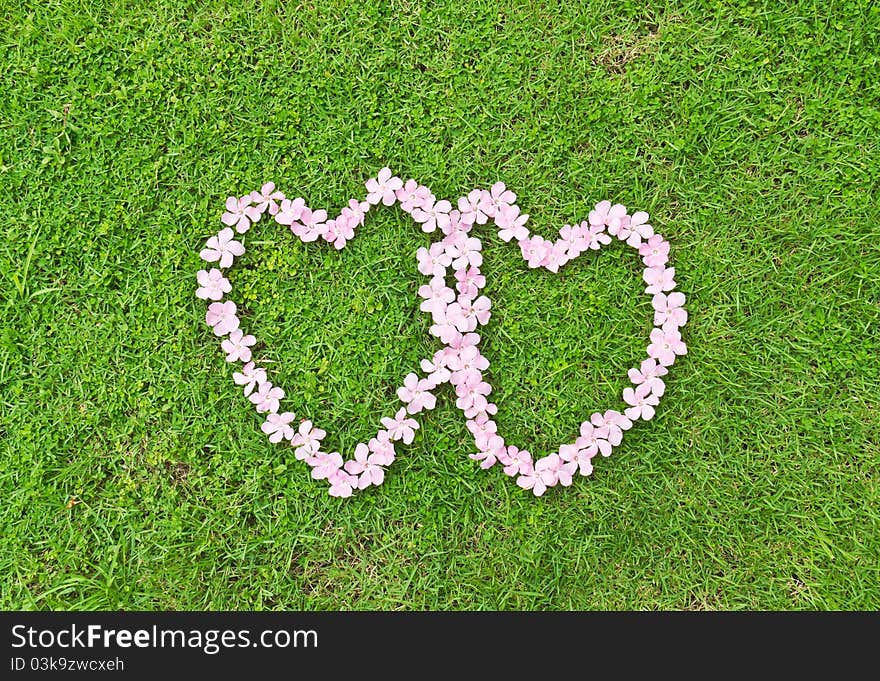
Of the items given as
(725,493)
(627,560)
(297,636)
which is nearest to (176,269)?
(297,636)

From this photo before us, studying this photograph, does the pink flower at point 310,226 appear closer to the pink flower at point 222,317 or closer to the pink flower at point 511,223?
the pink flower at point 222,317

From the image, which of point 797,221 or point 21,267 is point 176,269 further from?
point 797,221

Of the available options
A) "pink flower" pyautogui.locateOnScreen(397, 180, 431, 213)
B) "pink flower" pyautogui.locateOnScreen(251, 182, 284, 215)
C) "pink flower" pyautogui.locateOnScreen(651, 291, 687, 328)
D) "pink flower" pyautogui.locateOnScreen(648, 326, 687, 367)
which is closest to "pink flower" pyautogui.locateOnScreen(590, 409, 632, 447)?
"pink flower" pyautogui.locateOnScreen(648, 326, 687, 367)

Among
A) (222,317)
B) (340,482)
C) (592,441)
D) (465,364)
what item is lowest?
(340,482)

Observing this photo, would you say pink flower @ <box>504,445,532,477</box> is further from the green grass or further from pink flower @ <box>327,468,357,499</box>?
pink flower @ <box>327,468,357,499</box>

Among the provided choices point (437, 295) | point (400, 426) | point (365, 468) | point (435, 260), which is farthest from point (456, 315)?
Answer: point (365, 468)

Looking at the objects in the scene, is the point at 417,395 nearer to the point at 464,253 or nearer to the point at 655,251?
the point at 464,253
